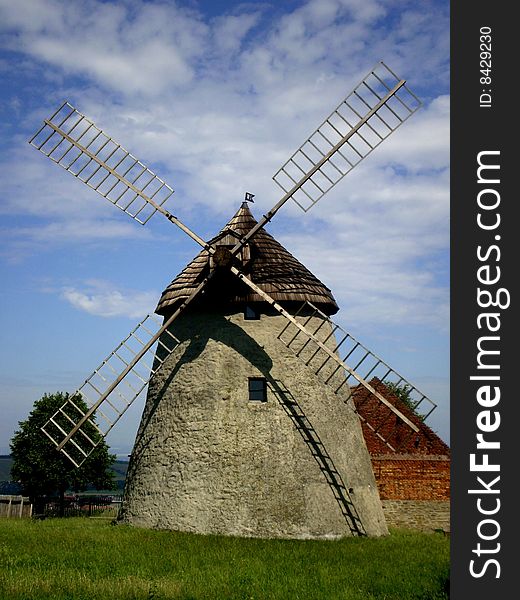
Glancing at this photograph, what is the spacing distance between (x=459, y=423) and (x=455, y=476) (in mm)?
604

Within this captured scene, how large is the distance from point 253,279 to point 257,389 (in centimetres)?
263

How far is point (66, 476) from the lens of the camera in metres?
25.2

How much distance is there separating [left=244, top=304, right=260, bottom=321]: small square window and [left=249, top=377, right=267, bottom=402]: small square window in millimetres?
1512

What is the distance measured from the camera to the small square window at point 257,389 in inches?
592

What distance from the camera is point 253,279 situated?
15.5 meters

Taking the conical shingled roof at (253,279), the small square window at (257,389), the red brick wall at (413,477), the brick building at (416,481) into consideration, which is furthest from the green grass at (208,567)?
the conical shingled roof at (253,279)

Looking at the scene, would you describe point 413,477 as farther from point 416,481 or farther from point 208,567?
point 208,567

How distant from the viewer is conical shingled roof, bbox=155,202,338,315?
15492 mm

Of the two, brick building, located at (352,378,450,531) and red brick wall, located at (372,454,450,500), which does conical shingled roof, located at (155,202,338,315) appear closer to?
brick building, located at (352,378,450,531)

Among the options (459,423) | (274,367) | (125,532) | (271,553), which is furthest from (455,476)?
(125,532)

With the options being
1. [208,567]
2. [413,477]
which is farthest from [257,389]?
[413,477]

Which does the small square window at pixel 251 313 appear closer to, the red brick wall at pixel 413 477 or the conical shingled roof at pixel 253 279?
the conical shingled roof at pixel 253 279

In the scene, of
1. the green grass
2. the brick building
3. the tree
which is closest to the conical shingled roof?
the brick building

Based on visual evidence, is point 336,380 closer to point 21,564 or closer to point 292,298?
point 292,298
